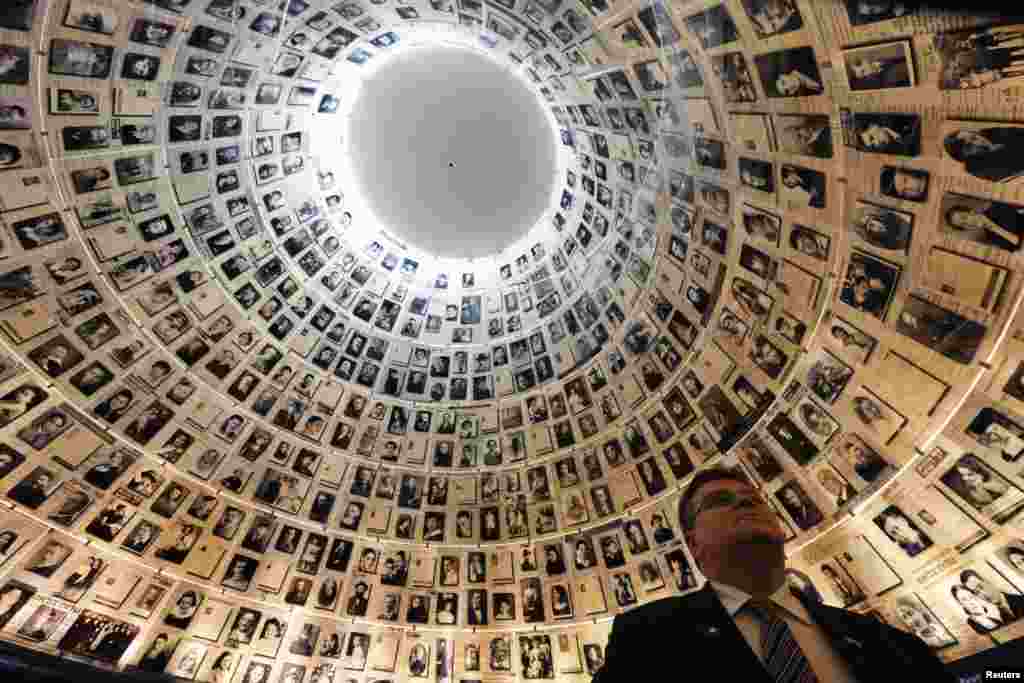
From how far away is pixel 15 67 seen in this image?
8828 millimetres

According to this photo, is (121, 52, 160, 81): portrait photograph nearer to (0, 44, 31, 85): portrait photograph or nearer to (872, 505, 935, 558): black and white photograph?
(0, 44, 31, 85): portrait photograph

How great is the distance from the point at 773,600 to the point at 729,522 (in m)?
0.68

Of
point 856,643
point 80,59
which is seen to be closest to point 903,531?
point 856,643

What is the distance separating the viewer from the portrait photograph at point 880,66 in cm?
564

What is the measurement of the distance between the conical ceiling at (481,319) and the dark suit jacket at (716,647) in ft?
14.4

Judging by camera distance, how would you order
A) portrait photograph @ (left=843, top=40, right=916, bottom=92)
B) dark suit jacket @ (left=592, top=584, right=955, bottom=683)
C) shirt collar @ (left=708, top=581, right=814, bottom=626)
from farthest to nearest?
1. portrait photograph @ (left=843, top=40, right=916, bottom=92)
2. shirt collar @ (left=708, top=581, right=814, bottom=626)
3. dark suit jacket @ (left=592, top=584, right=955, bottom=683)

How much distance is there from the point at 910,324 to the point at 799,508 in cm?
383

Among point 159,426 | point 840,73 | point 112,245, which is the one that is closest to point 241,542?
point 159,426

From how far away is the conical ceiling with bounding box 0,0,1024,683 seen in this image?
270 inches

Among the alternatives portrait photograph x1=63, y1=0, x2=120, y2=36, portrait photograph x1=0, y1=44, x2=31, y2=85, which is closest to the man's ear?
portrait photograph x1=63, y1=0, x2=120, y2=36

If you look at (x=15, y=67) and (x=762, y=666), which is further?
(x=15, y=67)

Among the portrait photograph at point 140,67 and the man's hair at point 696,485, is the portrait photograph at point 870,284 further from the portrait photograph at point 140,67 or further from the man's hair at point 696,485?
the portrait photograph at point 140,67

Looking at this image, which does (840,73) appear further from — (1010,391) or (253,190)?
(253,190)

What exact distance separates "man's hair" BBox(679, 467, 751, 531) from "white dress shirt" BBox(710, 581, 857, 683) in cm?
56
